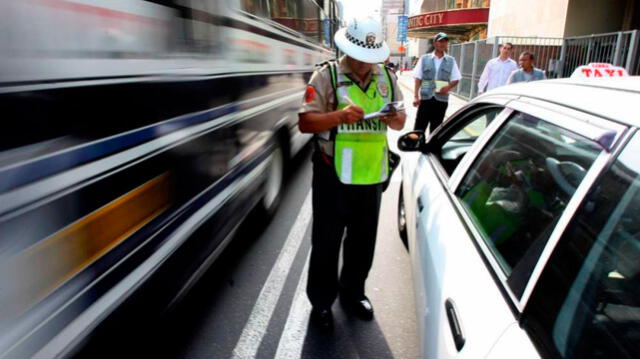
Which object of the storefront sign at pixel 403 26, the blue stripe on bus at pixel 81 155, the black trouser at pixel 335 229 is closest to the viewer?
the blue stripe on bus at pixel 81 155

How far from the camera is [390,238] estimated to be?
4160mm

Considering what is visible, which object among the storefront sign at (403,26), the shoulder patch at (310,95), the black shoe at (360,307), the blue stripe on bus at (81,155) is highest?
the storefront sign at (403,26)

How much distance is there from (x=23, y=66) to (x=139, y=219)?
80 centimetres

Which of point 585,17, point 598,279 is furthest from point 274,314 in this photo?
point 585,17

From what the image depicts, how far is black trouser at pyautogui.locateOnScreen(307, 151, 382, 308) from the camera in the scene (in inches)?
99.7

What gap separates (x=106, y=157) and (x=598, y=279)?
5.36 ft

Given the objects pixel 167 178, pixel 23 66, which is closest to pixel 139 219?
pixel 167 178

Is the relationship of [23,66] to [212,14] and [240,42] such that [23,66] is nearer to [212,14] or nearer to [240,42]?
[212,14]

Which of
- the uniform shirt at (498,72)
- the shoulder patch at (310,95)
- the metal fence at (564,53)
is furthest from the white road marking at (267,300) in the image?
the metal fence at (564,53)

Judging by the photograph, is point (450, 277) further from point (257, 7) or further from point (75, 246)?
point (257, 7)

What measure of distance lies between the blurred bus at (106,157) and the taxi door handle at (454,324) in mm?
1292

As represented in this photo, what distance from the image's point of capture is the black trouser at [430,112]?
645 centimetres

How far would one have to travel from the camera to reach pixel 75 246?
4.96 feet

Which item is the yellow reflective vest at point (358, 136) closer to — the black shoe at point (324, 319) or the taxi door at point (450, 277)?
the taxi door at point (450, 277)
